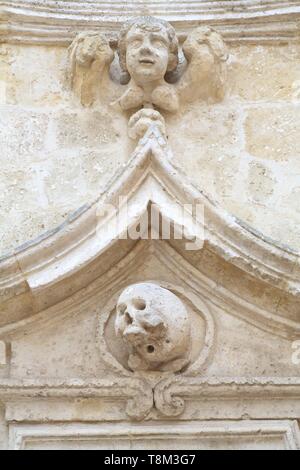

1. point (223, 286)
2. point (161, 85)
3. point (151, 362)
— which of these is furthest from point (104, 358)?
point (161, 85)

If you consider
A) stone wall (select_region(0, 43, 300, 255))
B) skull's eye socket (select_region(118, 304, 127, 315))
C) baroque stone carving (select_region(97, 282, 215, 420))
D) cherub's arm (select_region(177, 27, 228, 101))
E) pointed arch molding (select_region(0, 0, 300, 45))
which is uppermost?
pointed arch molding (select_region(0, 0, 300, 45))

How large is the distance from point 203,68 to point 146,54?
28 cm

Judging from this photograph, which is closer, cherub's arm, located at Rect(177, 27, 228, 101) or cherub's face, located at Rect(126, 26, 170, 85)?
cherub's face, located at Rect(126, 26, 170, 85)

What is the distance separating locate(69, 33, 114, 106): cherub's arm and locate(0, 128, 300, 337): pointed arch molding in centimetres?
71

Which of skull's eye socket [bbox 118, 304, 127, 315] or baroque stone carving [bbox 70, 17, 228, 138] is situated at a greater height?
baroque stone carving [bbox 70, 17, 228, 138]

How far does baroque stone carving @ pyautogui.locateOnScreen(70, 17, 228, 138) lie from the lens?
199 inches

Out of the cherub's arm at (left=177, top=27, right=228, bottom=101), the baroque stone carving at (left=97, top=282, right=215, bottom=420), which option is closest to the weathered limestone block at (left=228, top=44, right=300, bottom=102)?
the cherub's arm at (left=177, top=27, right=228, bottom=101)

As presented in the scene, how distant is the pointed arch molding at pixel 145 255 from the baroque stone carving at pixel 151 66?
578mm

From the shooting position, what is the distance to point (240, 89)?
5.27 meters

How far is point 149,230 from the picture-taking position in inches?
179

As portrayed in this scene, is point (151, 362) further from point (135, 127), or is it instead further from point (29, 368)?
point (135, 127)

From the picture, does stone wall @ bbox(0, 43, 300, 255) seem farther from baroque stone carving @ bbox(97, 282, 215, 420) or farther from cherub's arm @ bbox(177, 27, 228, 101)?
baroque stone carving @ bbox(97, 282, 215, 420)

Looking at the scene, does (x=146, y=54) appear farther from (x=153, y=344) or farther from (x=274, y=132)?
(x=153, y=344)

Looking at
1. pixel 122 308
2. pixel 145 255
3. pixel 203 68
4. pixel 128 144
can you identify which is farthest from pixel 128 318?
pixel 203 68
